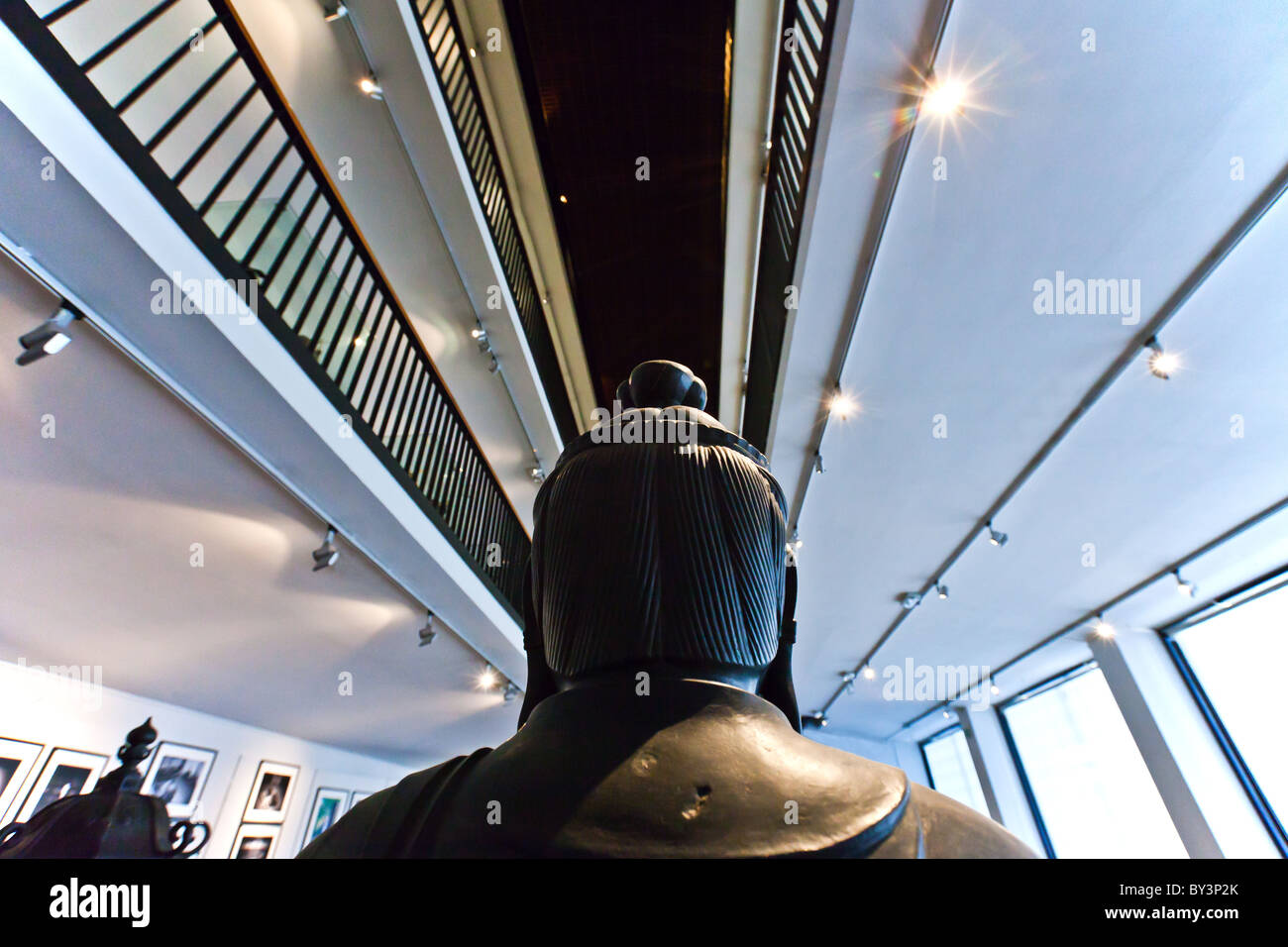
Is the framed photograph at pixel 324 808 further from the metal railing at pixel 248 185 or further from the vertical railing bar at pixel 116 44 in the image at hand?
the vertical railing bar at pixel 116 44

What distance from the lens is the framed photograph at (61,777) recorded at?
4.20 meters

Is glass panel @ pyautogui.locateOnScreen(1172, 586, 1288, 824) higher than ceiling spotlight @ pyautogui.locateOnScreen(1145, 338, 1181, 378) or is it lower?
lower

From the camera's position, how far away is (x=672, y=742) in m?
0.75

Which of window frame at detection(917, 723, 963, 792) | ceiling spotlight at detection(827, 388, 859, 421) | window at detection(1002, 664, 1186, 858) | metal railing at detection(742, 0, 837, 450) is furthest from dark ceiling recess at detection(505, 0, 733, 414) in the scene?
window frame at detection(917, 723, 963, 792)

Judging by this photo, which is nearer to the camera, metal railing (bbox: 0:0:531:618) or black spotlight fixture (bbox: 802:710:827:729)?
metal railing (bbox: 0:0:531:618)

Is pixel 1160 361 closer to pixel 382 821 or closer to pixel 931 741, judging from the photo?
pixel 382 821

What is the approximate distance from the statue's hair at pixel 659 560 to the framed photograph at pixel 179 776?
644 cm

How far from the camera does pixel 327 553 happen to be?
11.4 feet

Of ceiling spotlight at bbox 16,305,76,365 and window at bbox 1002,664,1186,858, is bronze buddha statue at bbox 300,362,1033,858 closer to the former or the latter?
ceiling spotlight at bbox 16,305,76,365

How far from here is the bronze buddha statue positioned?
24.9 inches

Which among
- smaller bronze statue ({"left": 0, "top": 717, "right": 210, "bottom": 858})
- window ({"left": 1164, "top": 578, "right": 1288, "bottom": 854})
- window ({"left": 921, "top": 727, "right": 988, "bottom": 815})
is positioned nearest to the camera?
smaller bronze statue ({"left": 0, "top": 717, "right": 210, "bottom": 858})

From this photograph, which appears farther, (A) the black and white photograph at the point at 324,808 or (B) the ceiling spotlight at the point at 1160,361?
(A) the black and white photograph at the point at 324,808

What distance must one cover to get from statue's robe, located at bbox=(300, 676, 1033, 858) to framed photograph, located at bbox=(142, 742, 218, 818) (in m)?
6.40

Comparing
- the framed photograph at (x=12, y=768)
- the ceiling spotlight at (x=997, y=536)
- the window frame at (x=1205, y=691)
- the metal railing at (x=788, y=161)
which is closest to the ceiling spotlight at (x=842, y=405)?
the metal railing at (x=788, y=161)
